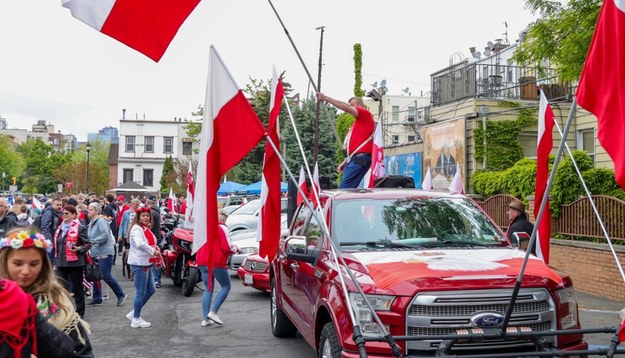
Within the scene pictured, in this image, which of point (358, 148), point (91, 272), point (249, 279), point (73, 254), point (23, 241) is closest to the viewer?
point (23, 241)

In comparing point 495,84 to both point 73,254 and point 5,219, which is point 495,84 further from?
point 5,219

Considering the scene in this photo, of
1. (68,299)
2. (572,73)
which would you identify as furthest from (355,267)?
(572,73)

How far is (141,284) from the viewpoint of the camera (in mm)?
9844

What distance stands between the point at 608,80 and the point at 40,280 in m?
3.59

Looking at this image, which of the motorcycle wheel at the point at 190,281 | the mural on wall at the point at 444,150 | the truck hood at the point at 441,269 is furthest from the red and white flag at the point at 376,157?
the mural on wall at the point at 444,150

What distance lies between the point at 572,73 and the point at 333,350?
811 centimetres

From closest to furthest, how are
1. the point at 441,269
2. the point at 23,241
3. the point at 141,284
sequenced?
the point at 23,241
the point at 441,269
the point at 141,284

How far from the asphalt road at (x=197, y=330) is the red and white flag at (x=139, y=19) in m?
4.12

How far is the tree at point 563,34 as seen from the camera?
1102 centimetres

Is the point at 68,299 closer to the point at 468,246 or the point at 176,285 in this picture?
the point at 468,246

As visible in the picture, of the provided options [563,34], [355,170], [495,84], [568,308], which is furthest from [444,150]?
[568,308]

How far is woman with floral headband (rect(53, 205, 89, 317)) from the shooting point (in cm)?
1058

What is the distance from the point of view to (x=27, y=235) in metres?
3.31

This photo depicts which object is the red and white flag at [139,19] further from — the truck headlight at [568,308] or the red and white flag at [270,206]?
the truck headlight at [568,308]
